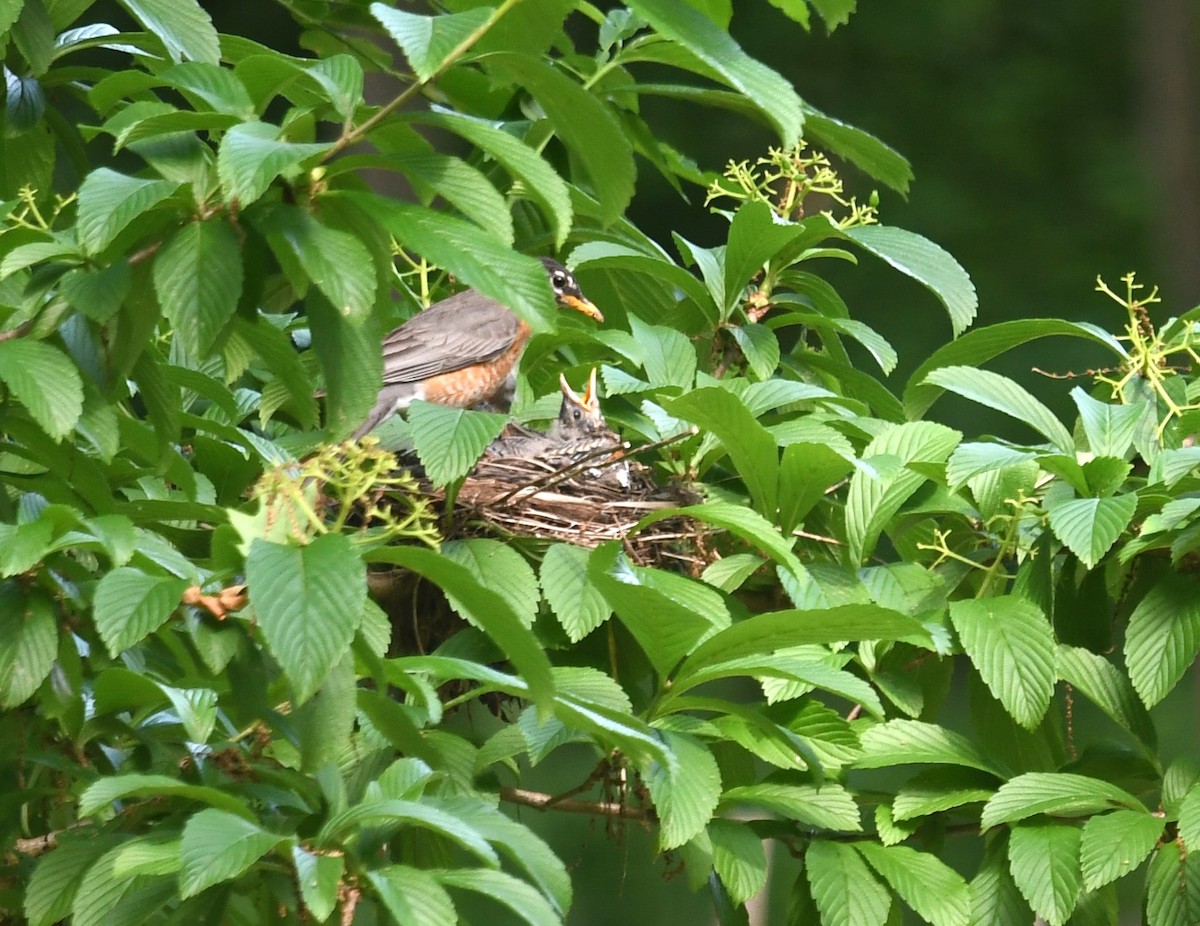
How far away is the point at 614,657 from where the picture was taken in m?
2.22

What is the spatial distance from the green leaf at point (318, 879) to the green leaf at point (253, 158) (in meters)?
0.55

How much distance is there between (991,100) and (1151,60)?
0.93 m

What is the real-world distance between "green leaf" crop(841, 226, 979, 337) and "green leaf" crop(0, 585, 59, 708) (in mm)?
1334

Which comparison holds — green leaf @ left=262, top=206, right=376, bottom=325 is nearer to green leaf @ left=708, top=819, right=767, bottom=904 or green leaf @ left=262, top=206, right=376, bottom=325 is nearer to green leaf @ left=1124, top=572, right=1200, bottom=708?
green leaf @ left=708, top=819, right=767, bottom=904

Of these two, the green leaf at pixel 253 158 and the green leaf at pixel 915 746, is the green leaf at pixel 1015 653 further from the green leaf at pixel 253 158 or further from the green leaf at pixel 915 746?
the green leaf at pixel 253 158

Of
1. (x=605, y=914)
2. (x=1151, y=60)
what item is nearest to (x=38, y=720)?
(x=605, y=914)

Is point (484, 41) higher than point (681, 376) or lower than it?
higher

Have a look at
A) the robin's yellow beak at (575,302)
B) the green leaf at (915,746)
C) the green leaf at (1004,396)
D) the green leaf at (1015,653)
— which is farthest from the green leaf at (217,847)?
the robin's yellow beak at (575,302)

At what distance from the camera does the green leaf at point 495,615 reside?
1.39 metres

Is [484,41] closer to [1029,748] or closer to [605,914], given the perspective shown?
[1029,748]

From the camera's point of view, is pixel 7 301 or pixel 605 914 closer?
pixel 7 301

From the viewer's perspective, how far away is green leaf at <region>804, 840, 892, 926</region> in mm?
1964

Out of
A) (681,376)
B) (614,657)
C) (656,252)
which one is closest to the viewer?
(614,657)

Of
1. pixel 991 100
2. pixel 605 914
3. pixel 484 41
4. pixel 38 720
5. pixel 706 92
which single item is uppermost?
pixel 484 41
